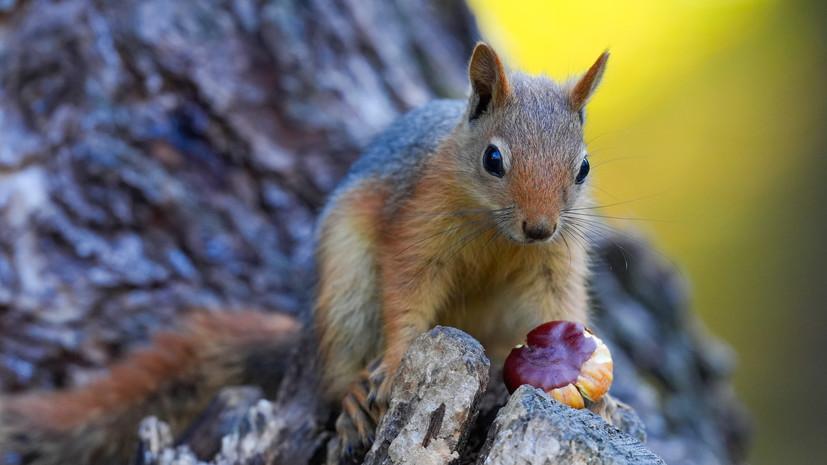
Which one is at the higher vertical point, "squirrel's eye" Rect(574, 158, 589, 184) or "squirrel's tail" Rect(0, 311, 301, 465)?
"squirrel's eye" Rect(574, 158, 589, 184)

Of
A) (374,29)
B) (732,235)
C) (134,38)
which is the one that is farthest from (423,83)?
(732,235)

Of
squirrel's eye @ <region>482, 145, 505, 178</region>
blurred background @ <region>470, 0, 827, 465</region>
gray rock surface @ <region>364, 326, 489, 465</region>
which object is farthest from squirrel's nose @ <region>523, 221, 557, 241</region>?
blurred background @ <region>470, 0, 827, 465</region>

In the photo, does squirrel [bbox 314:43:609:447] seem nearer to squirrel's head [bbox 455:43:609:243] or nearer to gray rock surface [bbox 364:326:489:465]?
squirrel's head [bbox 455:43:609:243]

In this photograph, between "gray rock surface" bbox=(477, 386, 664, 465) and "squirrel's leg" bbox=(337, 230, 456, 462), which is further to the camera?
"squirrel's leg" bbox=(337, 230, 456, 462)

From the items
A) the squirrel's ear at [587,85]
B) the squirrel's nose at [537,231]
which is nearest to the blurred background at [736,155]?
the squirrel's ear at [587,85]

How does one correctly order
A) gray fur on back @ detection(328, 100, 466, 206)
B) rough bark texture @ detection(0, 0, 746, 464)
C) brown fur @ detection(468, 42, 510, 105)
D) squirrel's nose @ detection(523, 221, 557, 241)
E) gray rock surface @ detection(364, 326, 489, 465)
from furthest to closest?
rough bark texture @ detection(0, 0, 746, 464) < gray fur on back @ detection(328, 100, 466, 206) < brown fur @ detection(468, 42, 510, 105) < squirrel's nose @ detection(523, 221, 557, 241) < gray rock surface @ detection(364, 326, 489, 465)

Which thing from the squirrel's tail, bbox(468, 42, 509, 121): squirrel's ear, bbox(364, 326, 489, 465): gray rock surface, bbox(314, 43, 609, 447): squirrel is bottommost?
the squirrel's tail

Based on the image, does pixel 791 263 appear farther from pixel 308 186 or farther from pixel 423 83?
pixel 308 186
